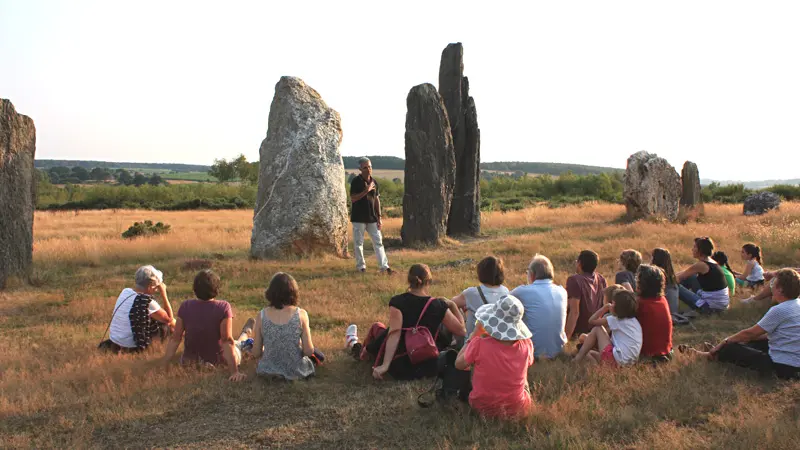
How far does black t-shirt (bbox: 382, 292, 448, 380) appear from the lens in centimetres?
578

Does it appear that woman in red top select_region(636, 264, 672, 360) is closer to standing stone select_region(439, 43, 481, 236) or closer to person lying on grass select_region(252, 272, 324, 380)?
person lying on grass select_region(252, 272, 324, 380)

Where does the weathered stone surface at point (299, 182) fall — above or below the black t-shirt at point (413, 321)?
above

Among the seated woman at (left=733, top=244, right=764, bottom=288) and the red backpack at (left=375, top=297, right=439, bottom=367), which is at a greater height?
the seated woman at (left=733, top=244, right=764, bottom=288)

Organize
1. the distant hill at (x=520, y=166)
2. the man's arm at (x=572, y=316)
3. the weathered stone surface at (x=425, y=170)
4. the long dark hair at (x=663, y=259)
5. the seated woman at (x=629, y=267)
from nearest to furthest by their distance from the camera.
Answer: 1. the man's arm at (x=572, y=316)
2. the seated woman at (x=629, y=267)
3. the long dark hair at (x=663, y=259)
4. the weathered stone surface at (x=425, y=170)
5. the distant hill at (x=520, y=166)

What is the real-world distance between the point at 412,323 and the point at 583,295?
2436 mm

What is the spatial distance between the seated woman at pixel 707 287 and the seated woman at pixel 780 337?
2.72 m

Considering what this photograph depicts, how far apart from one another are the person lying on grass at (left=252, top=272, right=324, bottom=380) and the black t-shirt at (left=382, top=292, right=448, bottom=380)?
847 mm

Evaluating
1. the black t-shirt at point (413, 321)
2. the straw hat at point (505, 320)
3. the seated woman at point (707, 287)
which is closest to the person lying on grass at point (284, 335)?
the black t-shirt at point (413, 321)

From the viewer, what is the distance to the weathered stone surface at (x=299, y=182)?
13.6 meters

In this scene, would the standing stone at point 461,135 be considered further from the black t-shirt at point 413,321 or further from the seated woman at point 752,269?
the black t-shirt at point 413,321

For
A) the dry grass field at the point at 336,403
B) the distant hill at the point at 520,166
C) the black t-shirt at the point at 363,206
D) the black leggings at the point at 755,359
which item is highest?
the distant hill at the point at 520,166

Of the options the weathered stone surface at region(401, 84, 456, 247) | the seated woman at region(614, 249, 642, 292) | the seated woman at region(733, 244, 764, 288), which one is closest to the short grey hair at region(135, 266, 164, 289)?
the seated woman at region(614, 249, 642, 292)

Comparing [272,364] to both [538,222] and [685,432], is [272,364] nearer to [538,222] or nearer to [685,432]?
[685,432]

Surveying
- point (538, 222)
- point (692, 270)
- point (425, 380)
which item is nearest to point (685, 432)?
point (425, 380)
